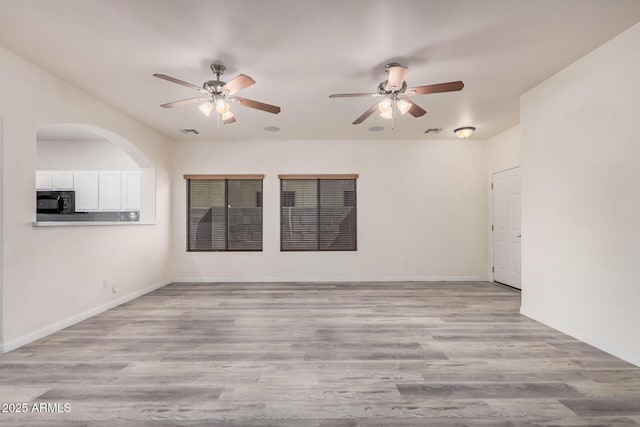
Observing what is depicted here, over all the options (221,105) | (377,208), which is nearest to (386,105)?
(221,105)

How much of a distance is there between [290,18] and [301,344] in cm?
276

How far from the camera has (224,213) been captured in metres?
5.65

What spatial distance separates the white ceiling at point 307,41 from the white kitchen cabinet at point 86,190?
264cm

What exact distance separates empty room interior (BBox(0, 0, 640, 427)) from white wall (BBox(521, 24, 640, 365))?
0.02m

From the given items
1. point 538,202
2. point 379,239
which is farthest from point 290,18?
point 379,239

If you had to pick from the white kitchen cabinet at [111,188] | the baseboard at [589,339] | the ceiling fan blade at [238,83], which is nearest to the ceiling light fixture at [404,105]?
the ceiling fan blade at [238,83]

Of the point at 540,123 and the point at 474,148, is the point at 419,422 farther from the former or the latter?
the point at 474,148

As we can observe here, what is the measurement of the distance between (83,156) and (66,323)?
A: 3831 millimetres

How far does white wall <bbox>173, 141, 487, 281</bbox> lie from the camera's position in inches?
221

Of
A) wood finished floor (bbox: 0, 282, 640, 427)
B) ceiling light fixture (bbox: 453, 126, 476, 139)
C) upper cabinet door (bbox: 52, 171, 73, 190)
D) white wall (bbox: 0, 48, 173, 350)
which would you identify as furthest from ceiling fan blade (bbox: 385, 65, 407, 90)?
upper cabinet door (bbox: 52, 171, 73, 190)

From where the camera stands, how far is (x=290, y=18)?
2.18 meters

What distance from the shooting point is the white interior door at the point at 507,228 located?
15.8 feet

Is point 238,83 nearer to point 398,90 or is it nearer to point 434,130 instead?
point 398,90

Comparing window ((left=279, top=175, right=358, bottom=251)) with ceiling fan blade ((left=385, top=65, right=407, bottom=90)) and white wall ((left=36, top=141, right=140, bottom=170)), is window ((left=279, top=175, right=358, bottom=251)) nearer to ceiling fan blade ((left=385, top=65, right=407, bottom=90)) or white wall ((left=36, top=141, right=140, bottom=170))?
ceiling fan blade ((left=385, top=65, right=407, bottom=90))
